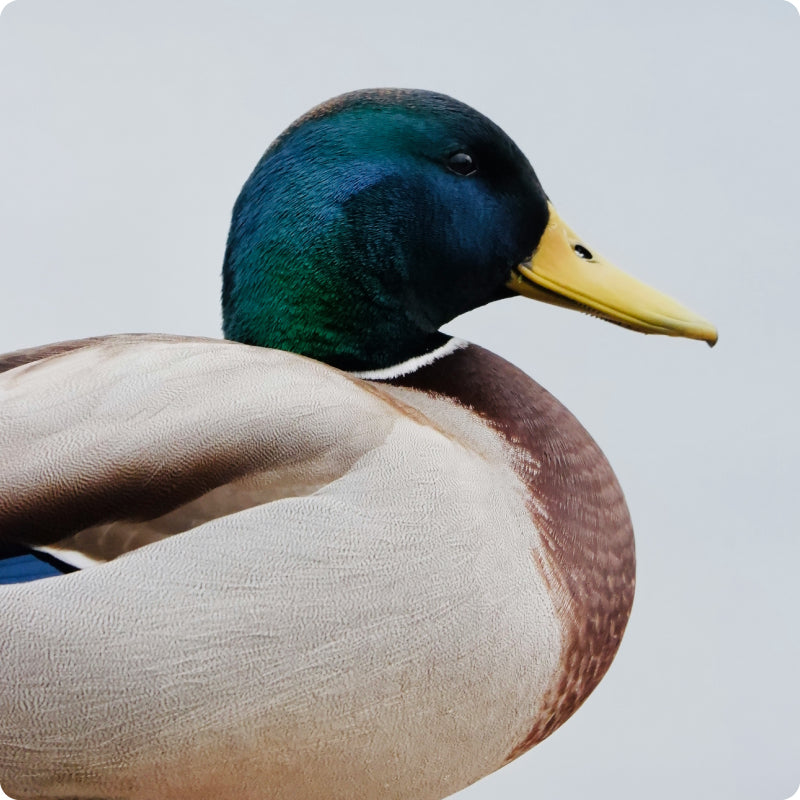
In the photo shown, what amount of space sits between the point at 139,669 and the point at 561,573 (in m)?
0.72

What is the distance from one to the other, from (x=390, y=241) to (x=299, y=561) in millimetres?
690

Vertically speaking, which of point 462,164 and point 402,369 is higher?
point 462,164

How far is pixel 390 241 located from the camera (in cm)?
256

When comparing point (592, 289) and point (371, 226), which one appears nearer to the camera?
point (371, 226)

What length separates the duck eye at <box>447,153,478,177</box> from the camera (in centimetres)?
261

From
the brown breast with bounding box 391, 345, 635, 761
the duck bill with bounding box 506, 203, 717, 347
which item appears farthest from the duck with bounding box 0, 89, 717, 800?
the duck bill with bounding box 506, 203, 717, 347

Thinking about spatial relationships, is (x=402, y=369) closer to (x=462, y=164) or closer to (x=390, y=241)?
(x=390, y=241)

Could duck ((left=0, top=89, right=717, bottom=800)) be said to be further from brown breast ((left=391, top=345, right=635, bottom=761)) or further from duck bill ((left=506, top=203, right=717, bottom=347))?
duck bill ((left=506, top=203, right=717, bottom=347))

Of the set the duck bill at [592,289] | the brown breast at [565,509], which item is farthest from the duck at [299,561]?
the duck bill at [592,289]

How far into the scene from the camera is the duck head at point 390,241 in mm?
2555

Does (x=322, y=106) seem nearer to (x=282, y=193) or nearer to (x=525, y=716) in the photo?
(x=282, y=193)

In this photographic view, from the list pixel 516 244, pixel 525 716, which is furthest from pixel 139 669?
pixel 516 244

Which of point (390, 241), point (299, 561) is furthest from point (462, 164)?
point (299, 561)

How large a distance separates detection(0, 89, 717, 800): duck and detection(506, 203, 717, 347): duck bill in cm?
28
